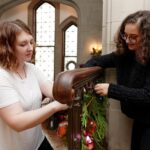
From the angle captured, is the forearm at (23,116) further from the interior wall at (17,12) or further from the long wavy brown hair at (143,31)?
the interior wall at (17,12)

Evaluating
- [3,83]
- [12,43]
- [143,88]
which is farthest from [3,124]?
[143,88]

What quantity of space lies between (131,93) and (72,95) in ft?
2.07

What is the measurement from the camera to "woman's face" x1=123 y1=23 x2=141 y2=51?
1775mm

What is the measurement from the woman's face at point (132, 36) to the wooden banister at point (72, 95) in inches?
16.3

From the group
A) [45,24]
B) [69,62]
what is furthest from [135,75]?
[45,24]

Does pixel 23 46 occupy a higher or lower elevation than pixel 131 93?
higher

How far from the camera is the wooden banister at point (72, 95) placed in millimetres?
1140

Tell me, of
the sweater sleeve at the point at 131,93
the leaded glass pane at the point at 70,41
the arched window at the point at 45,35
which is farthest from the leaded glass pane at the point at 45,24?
the sweater sleeve at the point at 131,93

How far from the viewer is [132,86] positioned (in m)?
1.83

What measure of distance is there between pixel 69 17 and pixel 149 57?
1264cm

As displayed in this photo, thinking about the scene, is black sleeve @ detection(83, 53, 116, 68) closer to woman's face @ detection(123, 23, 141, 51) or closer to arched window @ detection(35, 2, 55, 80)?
woman's face @ detection(123, 23, 141, 51)

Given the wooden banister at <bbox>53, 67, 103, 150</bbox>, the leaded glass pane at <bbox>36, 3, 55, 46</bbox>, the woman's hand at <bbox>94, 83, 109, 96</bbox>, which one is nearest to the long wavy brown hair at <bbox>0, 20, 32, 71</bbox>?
the wooden banister at <bbox>53, 67, 103, 150</bbox>

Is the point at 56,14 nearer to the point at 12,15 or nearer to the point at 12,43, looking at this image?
the point at 12,15

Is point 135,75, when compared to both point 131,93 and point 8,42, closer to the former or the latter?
point 131,93
